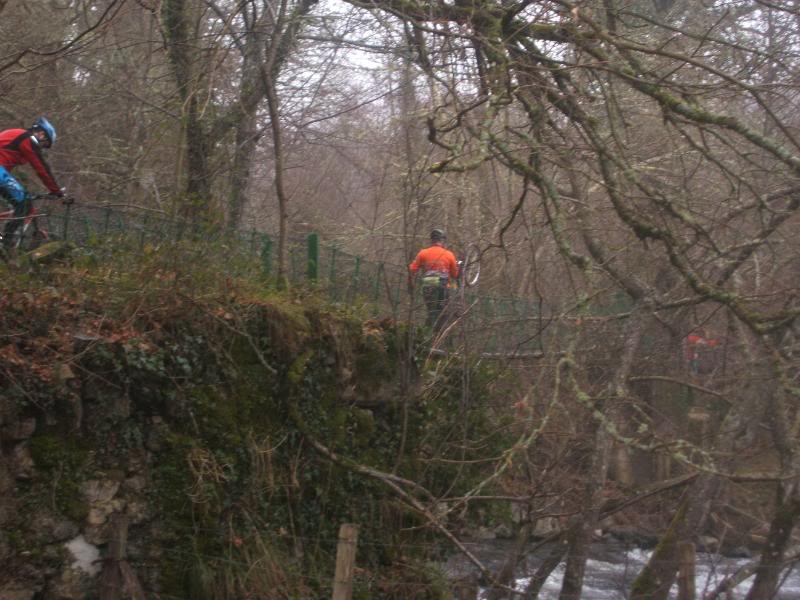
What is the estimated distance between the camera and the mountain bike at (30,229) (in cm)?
757

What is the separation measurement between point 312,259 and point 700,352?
4.43 metres

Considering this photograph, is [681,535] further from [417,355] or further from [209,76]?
[209,76]

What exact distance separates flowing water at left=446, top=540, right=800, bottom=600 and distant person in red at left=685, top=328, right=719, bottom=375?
→ 205 cm

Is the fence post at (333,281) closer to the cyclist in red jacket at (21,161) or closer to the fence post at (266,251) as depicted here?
the fence post at (266,251)

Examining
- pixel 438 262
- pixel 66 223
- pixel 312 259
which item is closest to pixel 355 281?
pixel 312 259

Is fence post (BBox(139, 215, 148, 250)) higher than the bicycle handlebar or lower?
lower

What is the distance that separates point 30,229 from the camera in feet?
25.9

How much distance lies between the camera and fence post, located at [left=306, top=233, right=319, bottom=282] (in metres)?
9.72

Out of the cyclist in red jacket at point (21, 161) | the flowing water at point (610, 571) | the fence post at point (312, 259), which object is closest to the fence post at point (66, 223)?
the cyclist in red jacket at point (21, 161)

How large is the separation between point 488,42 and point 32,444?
4.42m

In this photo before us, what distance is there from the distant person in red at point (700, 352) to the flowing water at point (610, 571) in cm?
205

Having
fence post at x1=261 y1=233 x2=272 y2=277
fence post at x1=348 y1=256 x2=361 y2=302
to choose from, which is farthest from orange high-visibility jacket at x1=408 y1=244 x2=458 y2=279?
fence post at x1=261 y1=233 x2=272 y2=277

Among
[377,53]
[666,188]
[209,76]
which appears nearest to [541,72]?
[377,53]

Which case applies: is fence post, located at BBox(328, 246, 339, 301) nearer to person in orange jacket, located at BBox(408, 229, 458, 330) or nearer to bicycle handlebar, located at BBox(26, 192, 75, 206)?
person in orange jacket, located at BBox(408, 229, 458, 330)
